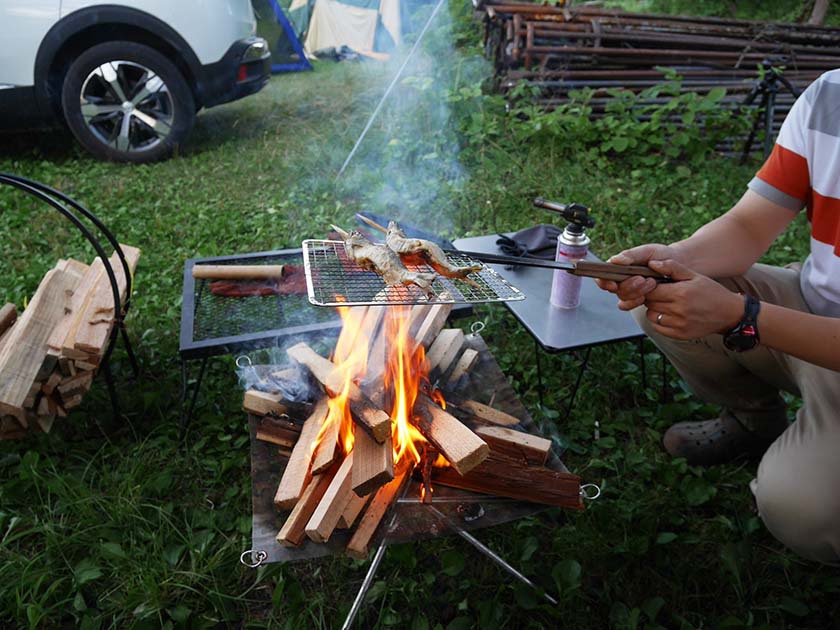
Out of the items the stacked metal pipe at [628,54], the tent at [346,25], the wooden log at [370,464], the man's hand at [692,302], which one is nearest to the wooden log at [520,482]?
the wooden log at [370,464]

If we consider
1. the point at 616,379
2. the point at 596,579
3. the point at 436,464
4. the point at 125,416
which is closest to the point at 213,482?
the point at 125,416

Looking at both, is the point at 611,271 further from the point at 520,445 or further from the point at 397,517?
the point at 397,517

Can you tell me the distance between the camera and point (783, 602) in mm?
2186

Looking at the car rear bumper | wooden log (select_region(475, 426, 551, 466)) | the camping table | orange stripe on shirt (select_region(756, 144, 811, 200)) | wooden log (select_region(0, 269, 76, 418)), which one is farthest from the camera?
the car rear bumper

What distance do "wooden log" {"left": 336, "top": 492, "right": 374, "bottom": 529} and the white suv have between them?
5370mm

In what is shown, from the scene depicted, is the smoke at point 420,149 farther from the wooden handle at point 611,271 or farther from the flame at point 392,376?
the wooden handle at point 611,271

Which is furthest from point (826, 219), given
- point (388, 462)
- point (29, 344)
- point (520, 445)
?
point (29, 344)

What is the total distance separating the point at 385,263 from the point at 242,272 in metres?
1.65

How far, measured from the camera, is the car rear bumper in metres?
6.00

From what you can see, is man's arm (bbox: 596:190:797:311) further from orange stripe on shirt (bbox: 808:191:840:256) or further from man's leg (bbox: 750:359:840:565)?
man's leg (bbox: 750:359:840:565)

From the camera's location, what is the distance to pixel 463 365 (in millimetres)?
2449

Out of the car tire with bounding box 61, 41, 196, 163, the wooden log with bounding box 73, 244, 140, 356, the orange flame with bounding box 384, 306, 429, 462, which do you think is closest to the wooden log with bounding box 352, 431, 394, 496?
the orange flame with bounding box 384, 306, 429, 462

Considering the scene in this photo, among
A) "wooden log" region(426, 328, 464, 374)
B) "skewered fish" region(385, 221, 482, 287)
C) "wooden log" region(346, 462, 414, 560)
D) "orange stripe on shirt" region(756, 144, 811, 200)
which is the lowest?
"wooden log" region(346, 462, 414, 560)

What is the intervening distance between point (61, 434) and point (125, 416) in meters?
0.31
